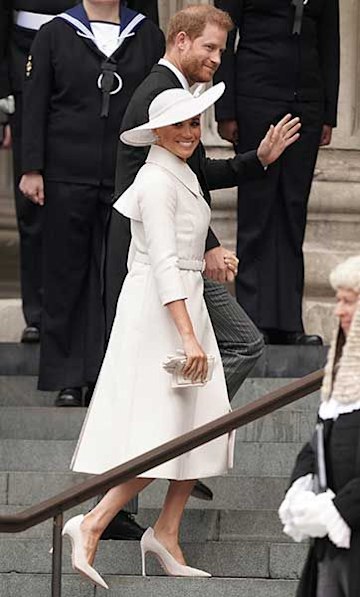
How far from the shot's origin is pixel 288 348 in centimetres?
1112

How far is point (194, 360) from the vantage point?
8.16m

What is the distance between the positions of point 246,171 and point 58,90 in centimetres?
161

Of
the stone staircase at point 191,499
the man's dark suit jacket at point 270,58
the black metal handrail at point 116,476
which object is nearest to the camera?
the black metal handrail at point 116,476

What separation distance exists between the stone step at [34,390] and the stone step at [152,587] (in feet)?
7.72

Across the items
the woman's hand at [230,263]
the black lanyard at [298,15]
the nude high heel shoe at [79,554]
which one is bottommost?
the nude high heel shoe at [79,554]

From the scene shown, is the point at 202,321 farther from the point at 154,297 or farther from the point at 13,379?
the point at 13,379

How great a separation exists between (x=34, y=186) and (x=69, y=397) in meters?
0.91

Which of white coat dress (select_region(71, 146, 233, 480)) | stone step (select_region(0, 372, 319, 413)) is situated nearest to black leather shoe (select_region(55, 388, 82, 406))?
stone step (select_region(0, 372, 319, 413))

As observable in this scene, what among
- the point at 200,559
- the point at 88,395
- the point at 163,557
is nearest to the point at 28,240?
the point at 88,395

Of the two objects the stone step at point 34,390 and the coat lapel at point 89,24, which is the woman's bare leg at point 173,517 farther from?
the coat lapel at point 89,24

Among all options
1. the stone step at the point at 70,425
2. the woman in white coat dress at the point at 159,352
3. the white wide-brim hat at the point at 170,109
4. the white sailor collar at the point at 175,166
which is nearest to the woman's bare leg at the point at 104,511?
the woman in white coat dress at the point at 159,352

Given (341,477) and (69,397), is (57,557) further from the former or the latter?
(69,397)

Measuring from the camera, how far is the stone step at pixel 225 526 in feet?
29.3

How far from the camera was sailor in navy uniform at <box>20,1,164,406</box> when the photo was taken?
1024 cm
